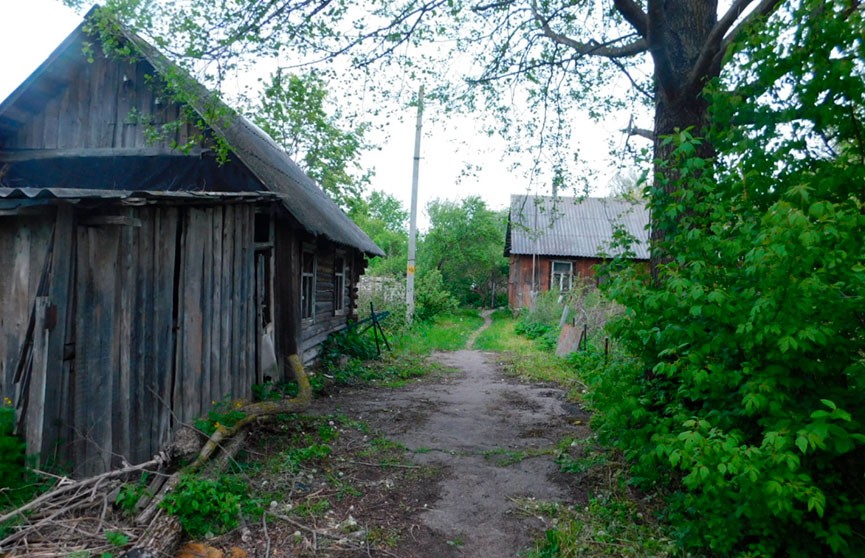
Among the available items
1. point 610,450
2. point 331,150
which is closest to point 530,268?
point 331,150

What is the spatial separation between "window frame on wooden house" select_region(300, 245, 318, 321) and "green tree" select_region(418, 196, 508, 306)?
784 inches

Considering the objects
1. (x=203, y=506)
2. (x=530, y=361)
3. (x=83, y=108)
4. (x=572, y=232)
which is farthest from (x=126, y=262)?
(x=572, y=232)

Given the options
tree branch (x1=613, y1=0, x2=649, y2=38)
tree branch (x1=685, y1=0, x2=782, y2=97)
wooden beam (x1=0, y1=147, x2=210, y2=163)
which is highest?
tree branch (x1=613, y1=0, x2=649, y2=38)

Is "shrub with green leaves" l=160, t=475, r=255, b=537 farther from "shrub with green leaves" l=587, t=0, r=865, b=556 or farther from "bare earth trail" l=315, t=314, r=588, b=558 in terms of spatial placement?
"shrub with green leaves" l=587, t=0, r=865, b=556

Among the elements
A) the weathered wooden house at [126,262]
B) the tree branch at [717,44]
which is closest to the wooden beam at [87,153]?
the weathered wooden house at [126,262]

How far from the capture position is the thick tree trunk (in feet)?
18.5

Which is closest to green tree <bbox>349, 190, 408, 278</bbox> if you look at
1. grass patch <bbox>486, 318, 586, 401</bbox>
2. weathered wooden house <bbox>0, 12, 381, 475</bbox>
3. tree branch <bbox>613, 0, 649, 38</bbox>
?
grass patch <bbox>486, 318, 586, 401</bbox>

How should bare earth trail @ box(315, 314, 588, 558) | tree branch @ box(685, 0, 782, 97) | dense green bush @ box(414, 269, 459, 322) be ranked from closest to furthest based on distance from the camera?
bare earth trail @ box(315, 314, 588, 558) < tree branch @ box(685, 0, 782, 97) < dense green bush @ box(414, 269, 459, 322)

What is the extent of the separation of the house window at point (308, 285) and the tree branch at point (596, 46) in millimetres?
5623

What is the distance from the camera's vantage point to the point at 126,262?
455 cm

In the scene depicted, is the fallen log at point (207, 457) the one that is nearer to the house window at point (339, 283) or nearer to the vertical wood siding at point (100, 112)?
the vertical wood siding at point (100, 112)

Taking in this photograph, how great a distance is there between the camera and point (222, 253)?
6.09m

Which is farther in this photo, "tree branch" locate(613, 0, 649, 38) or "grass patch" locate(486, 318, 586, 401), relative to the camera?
"grass patch" locate(486, 318, 586, 401)

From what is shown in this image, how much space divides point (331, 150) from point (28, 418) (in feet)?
56.8
